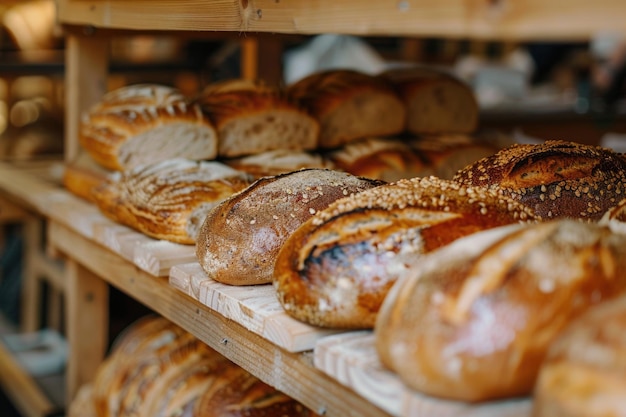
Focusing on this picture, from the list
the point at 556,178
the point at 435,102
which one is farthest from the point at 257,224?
the point at 435,102

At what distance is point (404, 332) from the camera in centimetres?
91

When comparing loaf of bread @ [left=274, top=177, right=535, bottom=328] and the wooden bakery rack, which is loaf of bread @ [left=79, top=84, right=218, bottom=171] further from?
loaf of bread @ [left=274, top=177, right=535, bottom=328]

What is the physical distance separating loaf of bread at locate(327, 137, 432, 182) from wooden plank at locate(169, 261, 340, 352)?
0.77 metres

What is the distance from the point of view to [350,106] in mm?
2338

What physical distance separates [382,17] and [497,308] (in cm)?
54

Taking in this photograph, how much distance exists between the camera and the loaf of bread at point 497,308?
0.86m

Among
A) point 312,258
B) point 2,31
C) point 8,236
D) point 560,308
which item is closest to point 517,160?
point 312,258

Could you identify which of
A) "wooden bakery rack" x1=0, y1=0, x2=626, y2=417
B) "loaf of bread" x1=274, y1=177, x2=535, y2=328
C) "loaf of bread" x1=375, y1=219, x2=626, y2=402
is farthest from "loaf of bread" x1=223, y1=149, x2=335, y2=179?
"loaf of bread" x1=375, y1=219, x2=626, y2=402

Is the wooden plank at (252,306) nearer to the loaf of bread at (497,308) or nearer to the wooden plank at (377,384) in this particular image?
the wooden plank at (377,384)

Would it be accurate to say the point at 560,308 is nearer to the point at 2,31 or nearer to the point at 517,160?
the point at 517,160

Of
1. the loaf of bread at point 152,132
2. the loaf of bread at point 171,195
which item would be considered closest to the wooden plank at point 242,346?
the loaf of bread at point 171,195

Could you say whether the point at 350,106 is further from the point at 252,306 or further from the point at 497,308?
the point at 497,308

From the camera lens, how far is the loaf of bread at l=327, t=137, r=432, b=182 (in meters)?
2.20

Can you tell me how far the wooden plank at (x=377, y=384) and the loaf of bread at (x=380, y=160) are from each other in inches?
42.3
